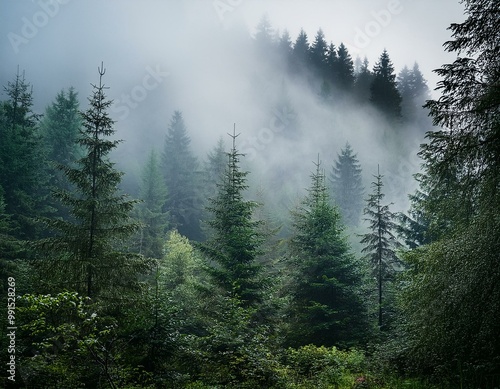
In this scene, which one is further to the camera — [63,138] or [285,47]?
[285,47]

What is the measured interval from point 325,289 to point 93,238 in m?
12.8

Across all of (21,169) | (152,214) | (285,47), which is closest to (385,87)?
(285,47)

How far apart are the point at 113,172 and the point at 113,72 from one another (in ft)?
462

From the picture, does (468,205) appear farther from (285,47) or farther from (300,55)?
(285,47)

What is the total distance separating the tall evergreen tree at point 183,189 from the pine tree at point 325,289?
39410 mm

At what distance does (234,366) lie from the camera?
31.6ft

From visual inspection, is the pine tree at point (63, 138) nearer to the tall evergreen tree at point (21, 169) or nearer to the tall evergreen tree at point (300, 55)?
the tall evergreen tree at point (21, 169)

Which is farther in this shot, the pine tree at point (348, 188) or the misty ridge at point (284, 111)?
the misty ridge at point (284, 111)

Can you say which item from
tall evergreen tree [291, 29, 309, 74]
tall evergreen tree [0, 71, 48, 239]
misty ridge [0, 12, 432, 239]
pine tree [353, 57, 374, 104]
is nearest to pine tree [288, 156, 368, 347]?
tall evergreen tree [0, 71, 48, 239]

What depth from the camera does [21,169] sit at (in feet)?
98.8

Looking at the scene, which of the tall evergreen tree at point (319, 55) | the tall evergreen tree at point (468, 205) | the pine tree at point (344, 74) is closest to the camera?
the tall evergreen tree at point (468, 205)

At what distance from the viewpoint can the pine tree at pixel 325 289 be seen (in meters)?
17.3

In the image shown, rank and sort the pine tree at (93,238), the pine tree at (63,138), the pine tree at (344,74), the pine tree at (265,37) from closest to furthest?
the pine tree at (93,238) → the pine tree at (63,138) → the pine tree at (344,74) → the pine tree at (265,37)

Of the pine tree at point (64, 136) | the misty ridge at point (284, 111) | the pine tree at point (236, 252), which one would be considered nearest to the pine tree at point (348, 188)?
the misty ridge at point (284, 111)
